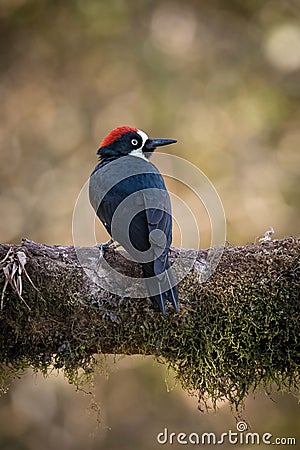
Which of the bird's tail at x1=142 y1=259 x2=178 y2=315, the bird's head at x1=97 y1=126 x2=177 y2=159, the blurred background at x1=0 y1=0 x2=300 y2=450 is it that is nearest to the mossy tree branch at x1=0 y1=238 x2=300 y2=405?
the bird's tail at x1=142 y1=259 x2=178 y2=315

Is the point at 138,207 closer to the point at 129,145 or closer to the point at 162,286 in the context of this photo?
the point at 162,286

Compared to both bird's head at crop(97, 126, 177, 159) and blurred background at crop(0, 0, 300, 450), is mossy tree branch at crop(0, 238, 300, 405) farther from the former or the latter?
blurred background at crop(0, 0, 300, 450)

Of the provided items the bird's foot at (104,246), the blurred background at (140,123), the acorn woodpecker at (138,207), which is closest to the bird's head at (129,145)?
the acorn woodpecker at (138,207)

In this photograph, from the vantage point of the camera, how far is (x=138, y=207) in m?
3.18

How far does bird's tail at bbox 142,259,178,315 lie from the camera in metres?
2.69

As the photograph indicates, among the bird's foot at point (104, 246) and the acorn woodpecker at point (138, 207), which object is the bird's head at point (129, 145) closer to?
the acorn woodpecker at point (138, 207)

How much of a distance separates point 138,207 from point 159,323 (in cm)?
66

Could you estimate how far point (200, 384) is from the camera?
2.89 metres

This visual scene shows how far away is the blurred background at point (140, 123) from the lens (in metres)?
6.04

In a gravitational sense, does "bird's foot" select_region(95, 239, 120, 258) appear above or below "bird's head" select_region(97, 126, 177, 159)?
below

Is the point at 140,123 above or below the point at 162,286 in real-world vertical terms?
above

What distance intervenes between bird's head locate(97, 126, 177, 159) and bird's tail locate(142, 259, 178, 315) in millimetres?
1173

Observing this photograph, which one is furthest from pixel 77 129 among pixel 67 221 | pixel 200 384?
pixel 200 384

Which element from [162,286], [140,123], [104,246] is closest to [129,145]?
[104,246]
